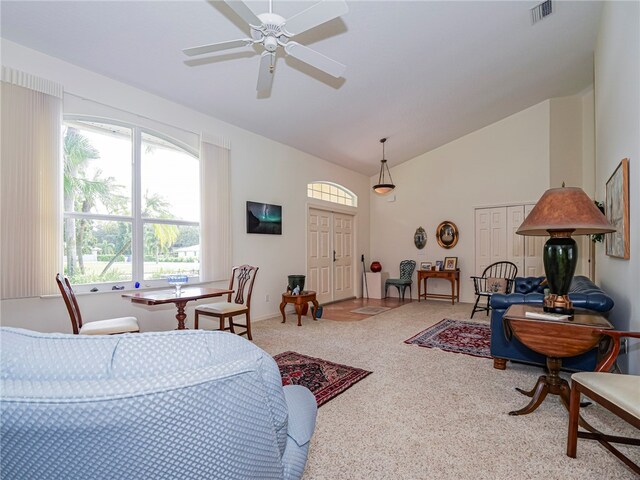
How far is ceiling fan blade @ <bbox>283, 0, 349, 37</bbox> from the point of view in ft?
6.70

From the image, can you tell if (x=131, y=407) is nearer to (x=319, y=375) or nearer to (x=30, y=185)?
(x=319, y=375)

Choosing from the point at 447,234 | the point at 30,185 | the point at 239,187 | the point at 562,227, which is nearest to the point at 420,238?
the point at 447,234

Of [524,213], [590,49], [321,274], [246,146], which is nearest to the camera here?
[590,49]

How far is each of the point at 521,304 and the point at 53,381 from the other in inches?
126

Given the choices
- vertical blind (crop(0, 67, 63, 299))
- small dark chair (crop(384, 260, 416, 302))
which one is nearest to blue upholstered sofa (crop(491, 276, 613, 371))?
small dark chair (crop(384, 260, 416, 302))

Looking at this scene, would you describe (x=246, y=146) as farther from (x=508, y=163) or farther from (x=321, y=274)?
(x=508, y=163)

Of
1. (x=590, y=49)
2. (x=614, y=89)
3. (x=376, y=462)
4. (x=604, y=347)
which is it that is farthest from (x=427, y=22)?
(x=376, y=462)

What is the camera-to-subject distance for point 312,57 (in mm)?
2646

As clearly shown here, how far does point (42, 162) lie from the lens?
3.09 m

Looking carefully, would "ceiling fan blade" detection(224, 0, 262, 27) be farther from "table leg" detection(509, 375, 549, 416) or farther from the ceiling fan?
"table leg" detection(509, 375, 549, 416)

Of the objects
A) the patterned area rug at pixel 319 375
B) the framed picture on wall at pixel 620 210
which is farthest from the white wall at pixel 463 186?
the patterned area rug at pixel 319 375

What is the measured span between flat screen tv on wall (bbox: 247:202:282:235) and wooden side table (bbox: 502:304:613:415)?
3.68m

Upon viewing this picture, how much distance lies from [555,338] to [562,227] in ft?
2.45

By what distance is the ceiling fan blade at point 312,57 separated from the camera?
2520 mm
